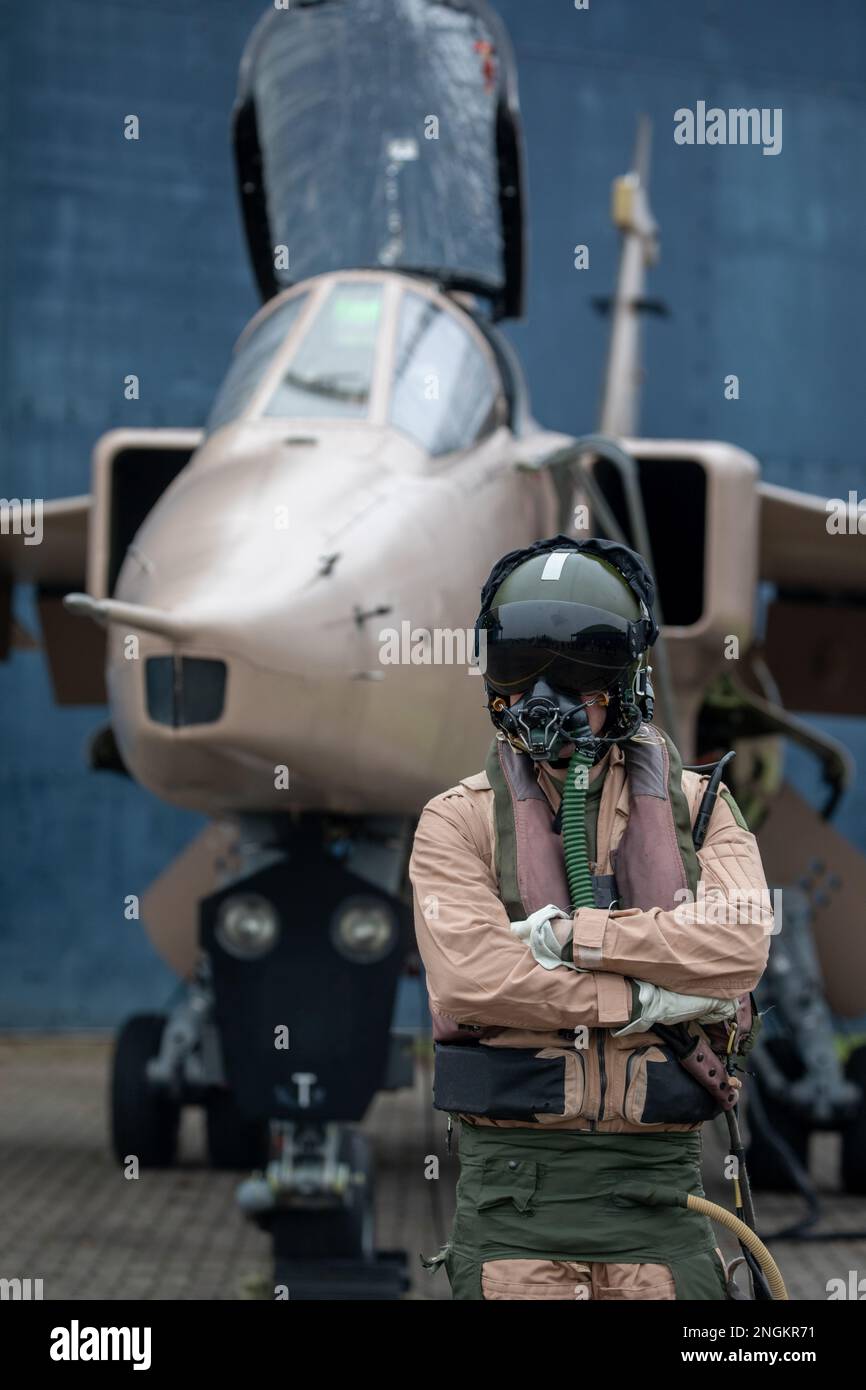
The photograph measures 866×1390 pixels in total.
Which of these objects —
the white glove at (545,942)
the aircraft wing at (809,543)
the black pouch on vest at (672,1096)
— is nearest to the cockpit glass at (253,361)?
the aircraft wing at (809,543)

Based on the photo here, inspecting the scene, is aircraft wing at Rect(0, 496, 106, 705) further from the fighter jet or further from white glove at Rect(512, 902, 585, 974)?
white glove at Rect(512, 902, 585, 974)

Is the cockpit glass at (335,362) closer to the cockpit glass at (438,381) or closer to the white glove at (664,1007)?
the cockpit glass at (438,381)

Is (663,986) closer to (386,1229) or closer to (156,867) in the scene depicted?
(386,1229)

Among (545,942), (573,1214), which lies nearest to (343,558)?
(545,942)

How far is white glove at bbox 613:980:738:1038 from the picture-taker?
2578 millimetres

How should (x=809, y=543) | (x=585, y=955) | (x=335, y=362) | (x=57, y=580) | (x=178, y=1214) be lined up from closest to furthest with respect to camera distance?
(x=585, y=955)
(x=335, y=362)
(x=178, y=1214)
(x=809, y=543)
(x=57, y=580)

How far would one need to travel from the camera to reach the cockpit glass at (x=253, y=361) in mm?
5953

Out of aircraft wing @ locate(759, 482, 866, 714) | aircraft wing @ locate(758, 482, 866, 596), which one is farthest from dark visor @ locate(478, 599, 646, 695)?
aircraft wing @ locate(759, 482, 866, 714)

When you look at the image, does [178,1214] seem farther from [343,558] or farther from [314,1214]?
[343,558]

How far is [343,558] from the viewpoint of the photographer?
194 inches

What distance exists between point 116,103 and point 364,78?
302 inches

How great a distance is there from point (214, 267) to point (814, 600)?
6.56 meters
